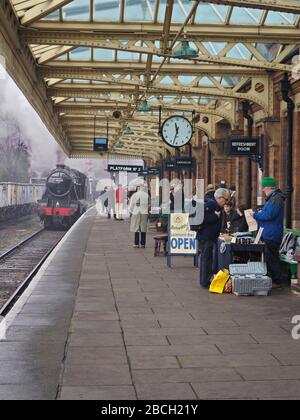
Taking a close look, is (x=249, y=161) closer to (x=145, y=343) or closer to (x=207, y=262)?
(x=207, y=262)

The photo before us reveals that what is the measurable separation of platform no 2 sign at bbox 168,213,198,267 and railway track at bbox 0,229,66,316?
9.28 ft

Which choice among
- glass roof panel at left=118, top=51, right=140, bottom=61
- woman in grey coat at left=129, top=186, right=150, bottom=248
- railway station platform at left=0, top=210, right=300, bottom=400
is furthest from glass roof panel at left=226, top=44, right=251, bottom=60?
railway station platform at left=0, top=210, right=300, bottom=400

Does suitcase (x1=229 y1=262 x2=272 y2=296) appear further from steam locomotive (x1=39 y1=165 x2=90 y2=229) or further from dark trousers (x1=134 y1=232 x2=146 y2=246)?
steam locomotive (x1=39 y1=165 x2=90 y2=229)

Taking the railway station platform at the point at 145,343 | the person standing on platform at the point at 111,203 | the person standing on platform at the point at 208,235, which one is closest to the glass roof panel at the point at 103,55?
the railway station platform at the point at 145,343

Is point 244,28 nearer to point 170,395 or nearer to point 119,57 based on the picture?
point 119,57

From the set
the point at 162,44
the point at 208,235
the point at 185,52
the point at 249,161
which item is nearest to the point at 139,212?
the point at 249,161

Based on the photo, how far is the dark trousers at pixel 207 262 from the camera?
10594 millimetres

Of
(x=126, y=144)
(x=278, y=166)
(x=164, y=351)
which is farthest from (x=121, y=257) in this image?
(x=126, y=144)

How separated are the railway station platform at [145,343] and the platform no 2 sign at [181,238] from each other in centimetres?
177

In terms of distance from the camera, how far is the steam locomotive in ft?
123

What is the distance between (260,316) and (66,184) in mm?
30747

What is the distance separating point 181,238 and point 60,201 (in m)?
24.6

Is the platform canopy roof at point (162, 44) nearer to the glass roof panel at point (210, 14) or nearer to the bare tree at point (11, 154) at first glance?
the glass roof panel at point (210, 14)

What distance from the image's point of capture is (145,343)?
22.6ft
